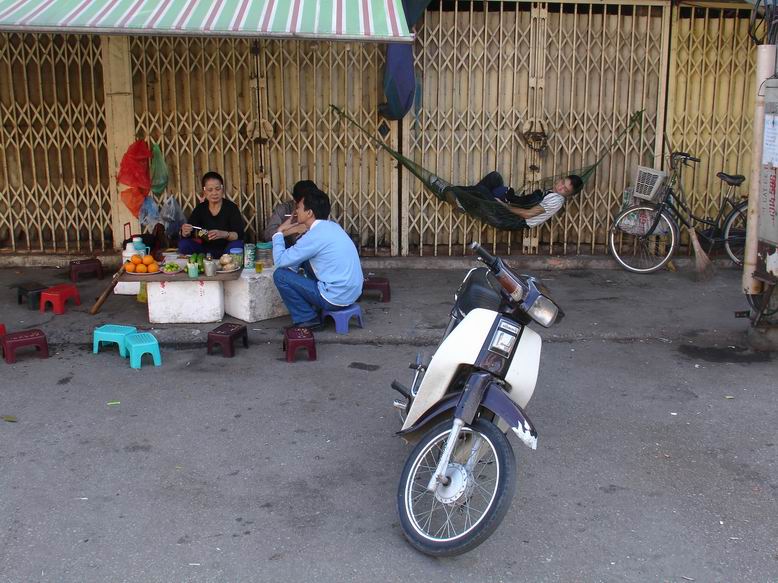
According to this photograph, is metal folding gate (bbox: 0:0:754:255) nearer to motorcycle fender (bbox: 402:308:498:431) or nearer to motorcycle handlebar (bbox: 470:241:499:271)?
motorcycle fender (bbox: 402:308:498:431)

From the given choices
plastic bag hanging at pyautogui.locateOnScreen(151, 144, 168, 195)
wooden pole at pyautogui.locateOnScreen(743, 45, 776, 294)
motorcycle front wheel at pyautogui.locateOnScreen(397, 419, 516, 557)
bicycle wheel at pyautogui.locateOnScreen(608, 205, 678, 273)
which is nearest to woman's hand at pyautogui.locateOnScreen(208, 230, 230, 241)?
plastic bag hanging at pyautogui.locateOnScreen(151, 144, 168, 195)

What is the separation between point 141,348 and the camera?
5.46 m

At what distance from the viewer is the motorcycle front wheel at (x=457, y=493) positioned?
315 centimetres

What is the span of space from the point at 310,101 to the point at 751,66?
4.19 m

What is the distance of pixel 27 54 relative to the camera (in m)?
8.02

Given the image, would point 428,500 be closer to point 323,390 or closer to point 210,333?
point 323,390

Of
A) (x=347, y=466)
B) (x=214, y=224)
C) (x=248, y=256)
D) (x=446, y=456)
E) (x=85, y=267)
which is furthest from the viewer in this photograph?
(x=85, y=267)

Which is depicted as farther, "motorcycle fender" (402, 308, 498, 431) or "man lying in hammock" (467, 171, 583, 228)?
"man lying in hammock" (467, 171, 583, 228)

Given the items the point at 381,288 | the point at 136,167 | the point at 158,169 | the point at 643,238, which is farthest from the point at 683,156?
the point at 136,167

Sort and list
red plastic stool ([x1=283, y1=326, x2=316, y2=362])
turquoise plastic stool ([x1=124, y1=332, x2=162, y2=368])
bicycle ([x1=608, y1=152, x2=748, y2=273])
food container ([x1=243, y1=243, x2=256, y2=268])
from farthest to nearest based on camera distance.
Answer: bicycle ([x1=608, y1=152, x2=748, y2=273]), food container ([x1=243, y1=243, x2=256, y2=268]), red plastic stool ([x1=283, y1=326, x2=316, y2=362]), turquoise plastic stool ([x1=124, y1=332, x2=162, y2=368])

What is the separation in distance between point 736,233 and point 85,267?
5988 millimetres

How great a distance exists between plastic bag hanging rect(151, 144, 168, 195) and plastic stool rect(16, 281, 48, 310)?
156cm

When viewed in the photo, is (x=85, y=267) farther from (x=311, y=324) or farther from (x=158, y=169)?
(x=311, y=324)

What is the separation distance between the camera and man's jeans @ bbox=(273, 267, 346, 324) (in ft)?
19.6
